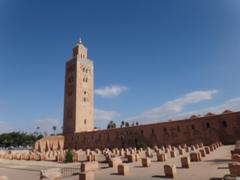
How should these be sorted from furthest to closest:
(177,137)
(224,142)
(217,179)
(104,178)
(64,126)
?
(64,126) → (177,137) → (224,142) → (104,178) → (217,179)

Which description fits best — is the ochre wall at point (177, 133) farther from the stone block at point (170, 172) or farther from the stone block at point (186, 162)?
the stone block at point (170, 172)

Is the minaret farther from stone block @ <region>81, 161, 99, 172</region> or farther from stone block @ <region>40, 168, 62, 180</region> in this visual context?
stone block @ <region>40, 168, 62, 180</region>

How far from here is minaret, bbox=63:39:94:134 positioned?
4631 centimetres

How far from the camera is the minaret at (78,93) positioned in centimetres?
4631

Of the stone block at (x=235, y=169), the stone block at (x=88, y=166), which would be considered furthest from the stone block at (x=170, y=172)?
the stone block at (x=88, y=166)

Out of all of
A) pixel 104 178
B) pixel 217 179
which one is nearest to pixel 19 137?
pixel 104 178

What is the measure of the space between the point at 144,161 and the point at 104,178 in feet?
12.7

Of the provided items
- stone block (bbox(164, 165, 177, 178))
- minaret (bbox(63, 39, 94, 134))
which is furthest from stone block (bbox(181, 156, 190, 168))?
minaret (bbox(63, 39, 94, 134))

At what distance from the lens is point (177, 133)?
28.1 meters

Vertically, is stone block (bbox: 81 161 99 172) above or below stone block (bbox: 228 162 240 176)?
below

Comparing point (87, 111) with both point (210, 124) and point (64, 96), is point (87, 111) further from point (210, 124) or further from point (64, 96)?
point (210, 124)

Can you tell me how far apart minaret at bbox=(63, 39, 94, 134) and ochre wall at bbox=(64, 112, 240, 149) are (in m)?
7.94

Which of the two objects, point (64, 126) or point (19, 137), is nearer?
point (64, 126)

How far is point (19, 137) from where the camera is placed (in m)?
66.5
